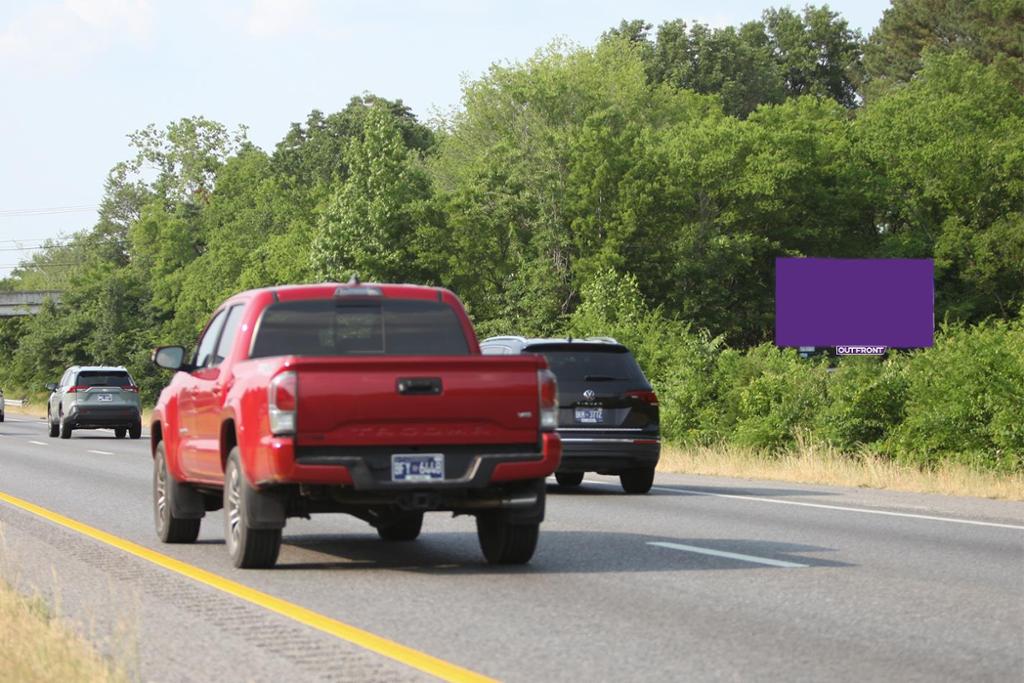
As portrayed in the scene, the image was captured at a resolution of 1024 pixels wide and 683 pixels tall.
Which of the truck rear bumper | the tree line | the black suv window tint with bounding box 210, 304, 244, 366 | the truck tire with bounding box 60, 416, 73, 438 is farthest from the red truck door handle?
the tree line

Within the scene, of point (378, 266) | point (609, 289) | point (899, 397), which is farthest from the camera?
point (378, 266)

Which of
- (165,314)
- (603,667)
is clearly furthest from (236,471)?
(165,314)

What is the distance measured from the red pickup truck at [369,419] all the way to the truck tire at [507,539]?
11 mm

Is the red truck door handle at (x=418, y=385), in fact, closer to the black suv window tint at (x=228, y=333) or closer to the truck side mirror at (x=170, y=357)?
the black suv window tint at (x=228, y=333)

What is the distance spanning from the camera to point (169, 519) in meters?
14.1

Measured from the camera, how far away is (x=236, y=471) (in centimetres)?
1198

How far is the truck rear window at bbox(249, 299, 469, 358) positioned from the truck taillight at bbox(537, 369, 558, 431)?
1276 millimetres

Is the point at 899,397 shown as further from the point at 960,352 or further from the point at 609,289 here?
the point at 609,289

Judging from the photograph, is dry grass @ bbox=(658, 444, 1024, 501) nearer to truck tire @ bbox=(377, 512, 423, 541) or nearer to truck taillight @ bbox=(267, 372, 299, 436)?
truck tire @ bbox=(377, 512, 423, 541)

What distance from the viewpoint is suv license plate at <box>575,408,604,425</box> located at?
20.7m

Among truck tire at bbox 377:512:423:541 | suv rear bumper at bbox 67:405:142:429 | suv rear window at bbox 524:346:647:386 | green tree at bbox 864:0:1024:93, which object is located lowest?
suv rear bumper at bbox 67:405:142:429

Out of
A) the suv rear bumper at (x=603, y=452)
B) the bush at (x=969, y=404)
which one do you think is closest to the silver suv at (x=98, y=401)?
the bush at (x=969, y=404)

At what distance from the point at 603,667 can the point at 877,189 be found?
238ft

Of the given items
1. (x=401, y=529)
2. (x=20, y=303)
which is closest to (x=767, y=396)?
(x=401, y=529)
